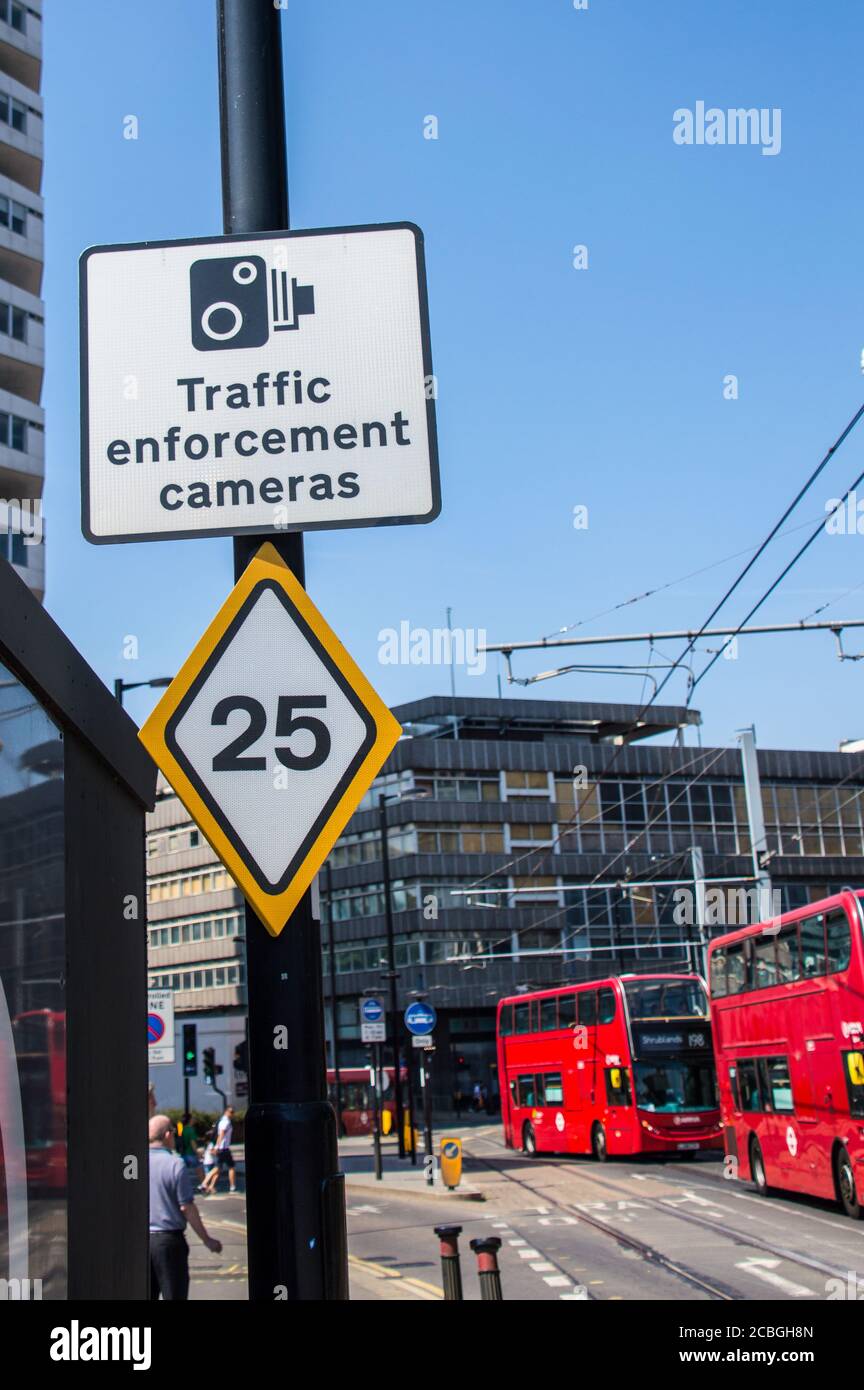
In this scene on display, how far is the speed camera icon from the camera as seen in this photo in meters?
3.46

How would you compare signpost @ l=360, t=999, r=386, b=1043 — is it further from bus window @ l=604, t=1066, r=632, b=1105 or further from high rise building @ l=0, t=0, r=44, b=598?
high rise building @ l=0, t=0, r=44, b=598

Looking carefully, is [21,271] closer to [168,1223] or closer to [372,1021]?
[372,1021]

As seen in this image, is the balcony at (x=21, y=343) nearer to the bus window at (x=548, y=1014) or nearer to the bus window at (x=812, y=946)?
the bus window at (x=548, y=1014)

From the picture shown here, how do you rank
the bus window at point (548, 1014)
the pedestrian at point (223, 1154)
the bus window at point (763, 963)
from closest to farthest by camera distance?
1. the bus window at point (763, 963)
2. the pedestrian at point (223, 1154)
3. the bus window at point (548, 1014)

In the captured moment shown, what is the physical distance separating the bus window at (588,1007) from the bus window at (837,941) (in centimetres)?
1282

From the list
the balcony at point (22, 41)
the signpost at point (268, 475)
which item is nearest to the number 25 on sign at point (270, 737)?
the signpost at point (268, 475)

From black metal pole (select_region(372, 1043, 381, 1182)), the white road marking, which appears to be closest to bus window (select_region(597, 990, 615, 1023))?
black metal pole (select_region(372, 1043, 381, 1182))

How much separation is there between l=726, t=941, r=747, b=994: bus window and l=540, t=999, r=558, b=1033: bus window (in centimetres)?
1010

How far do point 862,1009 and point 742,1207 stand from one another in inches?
197

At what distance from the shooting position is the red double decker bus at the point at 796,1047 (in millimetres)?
17984

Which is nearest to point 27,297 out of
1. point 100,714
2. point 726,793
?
point 726,793

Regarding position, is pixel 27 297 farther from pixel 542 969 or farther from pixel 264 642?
pixel 264 642

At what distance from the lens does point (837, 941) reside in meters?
18.2

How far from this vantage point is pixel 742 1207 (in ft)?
68.6
